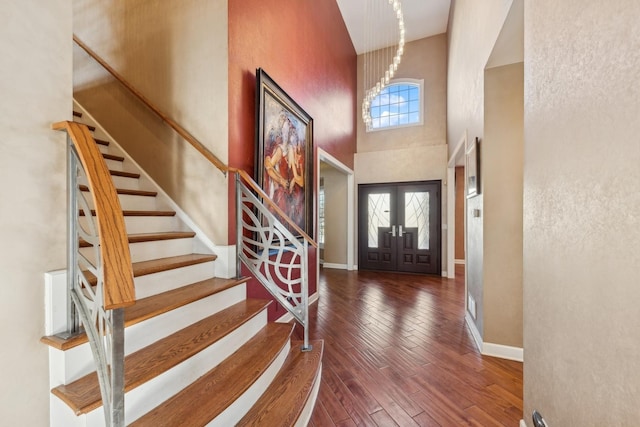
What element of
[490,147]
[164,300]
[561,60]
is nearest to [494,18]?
[490,147]

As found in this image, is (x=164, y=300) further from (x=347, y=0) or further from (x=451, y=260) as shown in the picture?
(x=347, y=0)

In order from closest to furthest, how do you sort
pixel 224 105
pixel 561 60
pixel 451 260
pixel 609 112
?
1. pixel 609 112
2. pixel 561 60
3. pixel 224 105
4. pixel 451 260

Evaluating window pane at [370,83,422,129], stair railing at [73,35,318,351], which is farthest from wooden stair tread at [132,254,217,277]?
window pane at [370,83,422,129]

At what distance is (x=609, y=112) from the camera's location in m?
0.94

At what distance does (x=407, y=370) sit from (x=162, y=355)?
191cm

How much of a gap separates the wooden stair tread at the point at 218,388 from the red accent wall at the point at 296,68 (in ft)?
2.84

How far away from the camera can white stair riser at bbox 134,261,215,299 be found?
1829 mm

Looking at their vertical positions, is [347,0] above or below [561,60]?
above

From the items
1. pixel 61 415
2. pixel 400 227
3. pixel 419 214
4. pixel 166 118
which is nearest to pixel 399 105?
pixel 419 214

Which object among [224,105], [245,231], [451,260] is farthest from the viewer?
[451,260]

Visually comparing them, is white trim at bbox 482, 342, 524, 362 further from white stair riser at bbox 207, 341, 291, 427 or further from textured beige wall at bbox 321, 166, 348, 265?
textured beige wall at bbox 321, 166, 348, 265

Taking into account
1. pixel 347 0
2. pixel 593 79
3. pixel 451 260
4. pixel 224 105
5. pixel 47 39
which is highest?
pixel 347 0

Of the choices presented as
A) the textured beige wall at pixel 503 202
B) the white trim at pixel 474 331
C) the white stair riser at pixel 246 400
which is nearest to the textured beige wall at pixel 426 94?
the textured beige wall at pixel 503 202

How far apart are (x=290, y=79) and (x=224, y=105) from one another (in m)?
1.48
